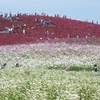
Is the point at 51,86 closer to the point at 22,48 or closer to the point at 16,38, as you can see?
the point at 22,48

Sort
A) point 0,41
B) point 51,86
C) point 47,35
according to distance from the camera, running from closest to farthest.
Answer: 1. point 51,86
2. point 0,41
3. point 47,35

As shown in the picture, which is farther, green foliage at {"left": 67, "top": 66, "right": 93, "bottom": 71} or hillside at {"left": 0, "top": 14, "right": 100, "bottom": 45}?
hillside at {"left": 0, "top": 14, "right": 100, "bottom": 45}

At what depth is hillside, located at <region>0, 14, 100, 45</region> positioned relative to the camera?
48881mm

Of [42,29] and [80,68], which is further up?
[42,29]

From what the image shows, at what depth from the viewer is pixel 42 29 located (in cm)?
5534

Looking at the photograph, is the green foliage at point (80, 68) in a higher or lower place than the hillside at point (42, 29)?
lower

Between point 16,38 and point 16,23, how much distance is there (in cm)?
1079

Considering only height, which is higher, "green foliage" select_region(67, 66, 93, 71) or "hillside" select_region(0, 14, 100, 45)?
"hillside" select_region(0, 14, 100, 45)

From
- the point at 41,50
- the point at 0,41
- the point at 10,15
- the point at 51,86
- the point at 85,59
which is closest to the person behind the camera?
the point at 51,86

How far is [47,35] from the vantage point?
52.0 meters

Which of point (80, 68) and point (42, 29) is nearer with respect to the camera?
point (80, 68)

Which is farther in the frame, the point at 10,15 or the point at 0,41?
the point at 10,15

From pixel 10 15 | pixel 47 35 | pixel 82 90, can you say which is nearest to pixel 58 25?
pixel 47 35

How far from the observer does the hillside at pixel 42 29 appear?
160 feet
